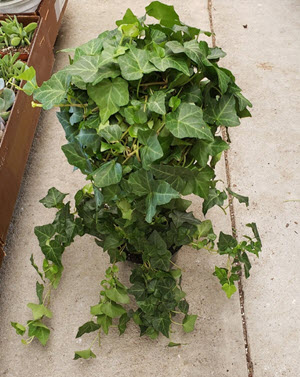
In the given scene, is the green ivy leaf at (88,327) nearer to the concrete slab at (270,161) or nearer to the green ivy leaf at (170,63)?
the concrete slab at (270,161)

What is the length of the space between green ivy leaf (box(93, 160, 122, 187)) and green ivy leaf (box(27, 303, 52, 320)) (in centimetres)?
71

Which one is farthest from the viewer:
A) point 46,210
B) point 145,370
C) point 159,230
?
point 46,210

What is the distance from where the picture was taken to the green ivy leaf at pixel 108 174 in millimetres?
1248

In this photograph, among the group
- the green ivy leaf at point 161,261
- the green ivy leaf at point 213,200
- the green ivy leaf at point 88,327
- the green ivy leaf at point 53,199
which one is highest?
the green ivy leaf at point 53,199

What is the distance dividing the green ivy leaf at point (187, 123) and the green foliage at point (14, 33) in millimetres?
1476

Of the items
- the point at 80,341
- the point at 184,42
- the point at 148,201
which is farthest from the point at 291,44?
the point at 80,341

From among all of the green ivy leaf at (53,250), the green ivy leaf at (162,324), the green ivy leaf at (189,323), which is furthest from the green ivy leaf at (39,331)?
the green ivy leaf at (189,323)

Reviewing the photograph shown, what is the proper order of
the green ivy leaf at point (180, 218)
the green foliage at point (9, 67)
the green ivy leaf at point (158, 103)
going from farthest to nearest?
the green foliage at point (9, 67) < the green ivy leaf at point (180, 218) < the green ivy leaf at point (158, 103)

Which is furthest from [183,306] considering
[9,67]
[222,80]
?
[9,67]

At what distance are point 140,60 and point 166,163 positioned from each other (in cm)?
30

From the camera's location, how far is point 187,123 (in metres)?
1.18

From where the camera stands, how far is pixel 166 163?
1.29m

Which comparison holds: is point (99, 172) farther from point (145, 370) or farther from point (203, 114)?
point (145, 370)

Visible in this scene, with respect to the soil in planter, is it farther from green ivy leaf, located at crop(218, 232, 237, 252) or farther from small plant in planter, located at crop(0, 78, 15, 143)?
small plant in planter, located at crop(0, 78, 15, 143)
